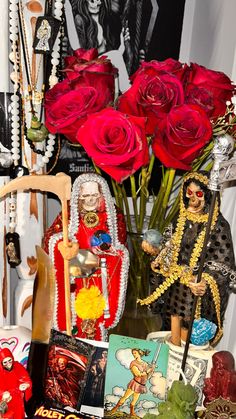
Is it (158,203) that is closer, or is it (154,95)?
(154,95)

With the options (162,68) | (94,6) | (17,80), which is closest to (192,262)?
(162,68)

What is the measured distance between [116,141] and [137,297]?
32cm

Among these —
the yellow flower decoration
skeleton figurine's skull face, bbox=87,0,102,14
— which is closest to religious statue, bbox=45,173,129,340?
the yellow flower decoration

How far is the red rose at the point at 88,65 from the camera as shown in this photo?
831 millimetres

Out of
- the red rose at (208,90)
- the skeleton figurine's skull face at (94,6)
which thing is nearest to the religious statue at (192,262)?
the red rose at (208,90)

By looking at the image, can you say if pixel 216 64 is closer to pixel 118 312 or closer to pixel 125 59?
pixel 125 59

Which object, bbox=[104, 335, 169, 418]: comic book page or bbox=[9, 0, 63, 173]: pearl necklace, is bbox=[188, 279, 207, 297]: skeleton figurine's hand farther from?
bbox=[9, 0, 63, 173]: pearl necklace

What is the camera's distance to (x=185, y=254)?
0.91 metres

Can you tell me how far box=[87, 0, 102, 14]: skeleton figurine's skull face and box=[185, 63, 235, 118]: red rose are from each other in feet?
1.14

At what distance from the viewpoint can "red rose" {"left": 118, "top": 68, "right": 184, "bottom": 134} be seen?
78 centimetres

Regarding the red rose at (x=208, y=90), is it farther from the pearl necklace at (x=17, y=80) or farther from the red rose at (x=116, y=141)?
the pearl necklace at (x=17, y=80)

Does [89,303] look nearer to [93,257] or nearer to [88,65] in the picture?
[93,257]

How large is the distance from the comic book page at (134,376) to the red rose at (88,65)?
416mm

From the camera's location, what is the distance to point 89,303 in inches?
35.6
